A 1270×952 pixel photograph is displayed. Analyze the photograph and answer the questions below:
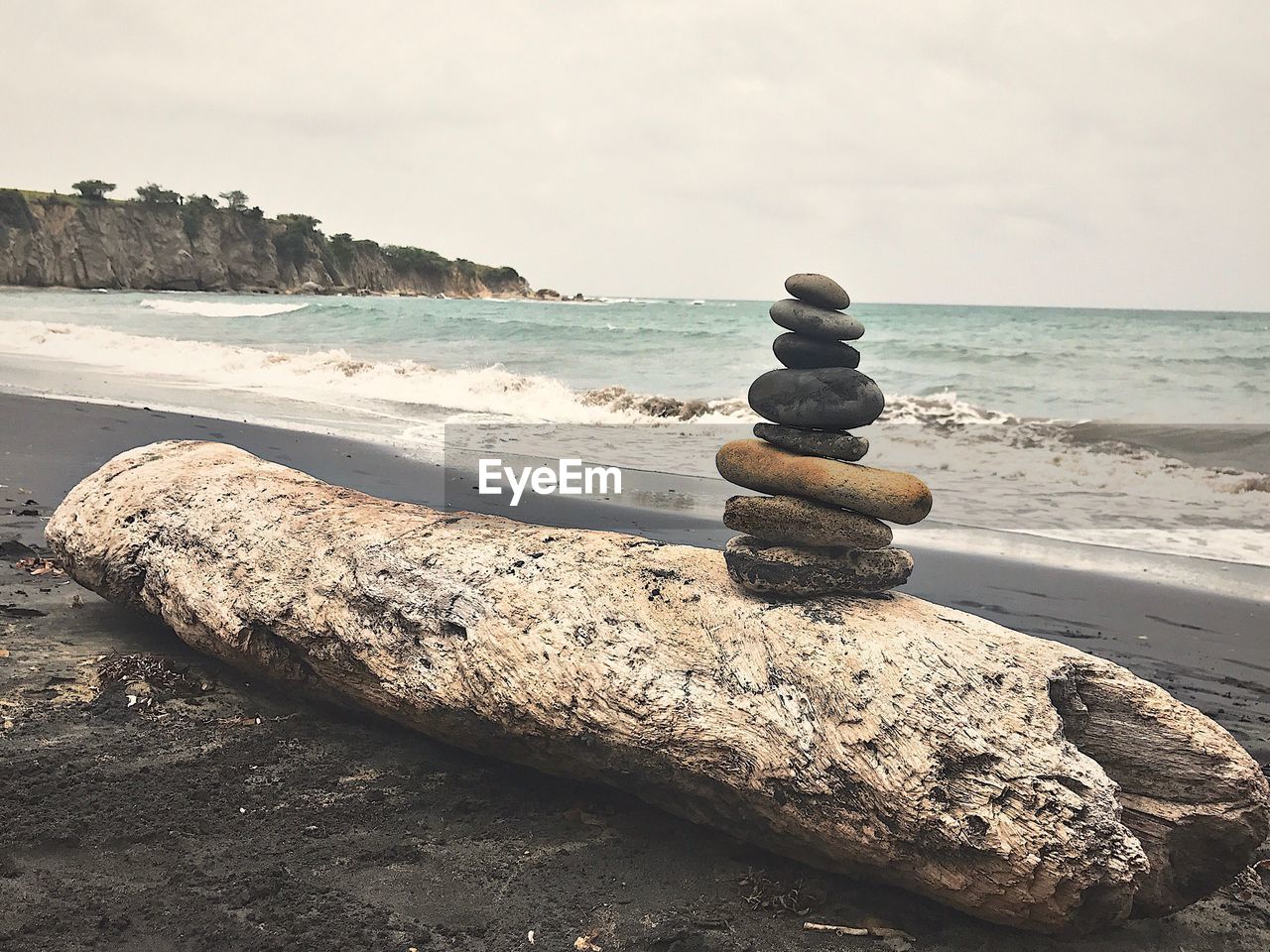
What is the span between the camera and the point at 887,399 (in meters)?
22.2

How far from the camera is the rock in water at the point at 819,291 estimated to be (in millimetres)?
5047

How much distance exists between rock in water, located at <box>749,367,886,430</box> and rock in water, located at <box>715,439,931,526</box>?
209 millimetres

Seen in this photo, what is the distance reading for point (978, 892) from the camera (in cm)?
371

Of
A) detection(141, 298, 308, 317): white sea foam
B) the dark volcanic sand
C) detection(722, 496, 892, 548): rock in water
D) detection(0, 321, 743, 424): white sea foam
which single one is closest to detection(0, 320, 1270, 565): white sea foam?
detection(0, 321, 743, 424): white sea foam

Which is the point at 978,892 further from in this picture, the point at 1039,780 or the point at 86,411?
the point at 86,411

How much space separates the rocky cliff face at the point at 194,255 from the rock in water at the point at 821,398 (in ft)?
256

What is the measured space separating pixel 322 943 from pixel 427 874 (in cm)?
57

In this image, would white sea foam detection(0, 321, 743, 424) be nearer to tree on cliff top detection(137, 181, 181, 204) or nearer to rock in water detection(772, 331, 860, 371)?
rock in water detection(772, 331, 860, 371)

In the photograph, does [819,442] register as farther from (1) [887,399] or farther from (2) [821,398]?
(1) [887,399]

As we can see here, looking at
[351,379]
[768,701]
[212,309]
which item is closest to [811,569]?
[768,701]

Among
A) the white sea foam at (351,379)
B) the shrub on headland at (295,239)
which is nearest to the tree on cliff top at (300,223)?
the shrub on headland at (295,239)

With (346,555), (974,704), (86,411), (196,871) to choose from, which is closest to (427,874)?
(196,871)

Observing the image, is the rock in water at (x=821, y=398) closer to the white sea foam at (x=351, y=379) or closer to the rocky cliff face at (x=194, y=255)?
the white sea foam at (x=351, y=379)

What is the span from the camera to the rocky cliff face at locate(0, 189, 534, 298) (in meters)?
71.3
